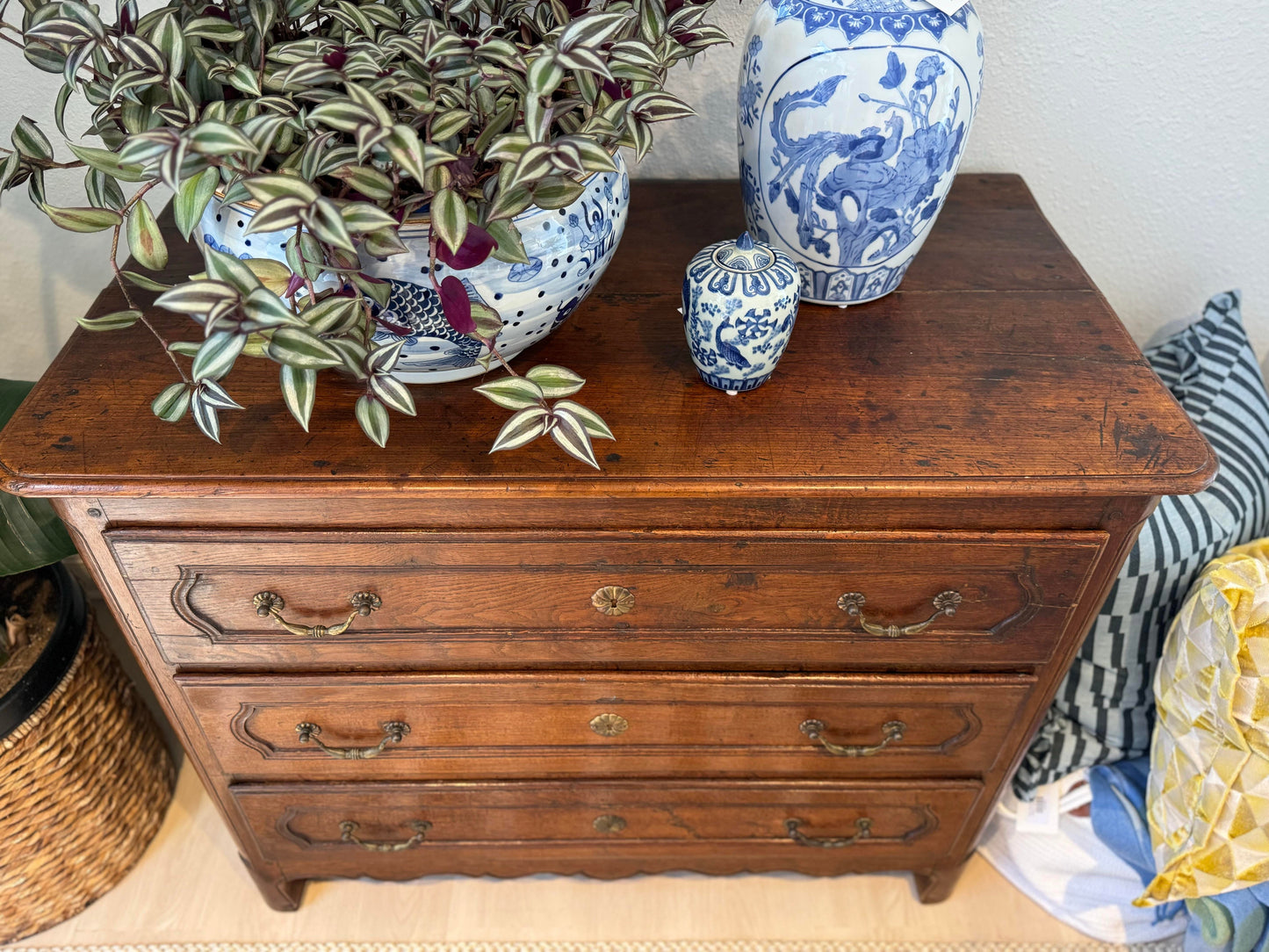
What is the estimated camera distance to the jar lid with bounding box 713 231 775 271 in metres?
0.69

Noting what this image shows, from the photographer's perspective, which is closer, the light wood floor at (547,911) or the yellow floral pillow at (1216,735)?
the yellow floral pillow at (1216,735)

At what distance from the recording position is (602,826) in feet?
3.40

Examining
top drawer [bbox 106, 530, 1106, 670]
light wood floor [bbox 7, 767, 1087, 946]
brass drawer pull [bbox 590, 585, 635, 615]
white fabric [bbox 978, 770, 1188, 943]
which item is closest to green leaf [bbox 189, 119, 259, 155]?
top drawer [bbox 106, 530, 1106, 670]

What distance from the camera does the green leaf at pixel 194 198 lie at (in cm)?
54

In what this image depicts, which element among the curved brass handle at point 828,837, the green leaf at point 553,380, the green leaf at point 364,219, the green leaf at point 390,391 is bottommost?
the curved brass handle at point 828,837

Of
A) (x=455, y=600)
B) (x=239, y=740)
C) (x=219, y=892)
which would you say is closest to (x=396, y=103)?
(x=455, y=600)

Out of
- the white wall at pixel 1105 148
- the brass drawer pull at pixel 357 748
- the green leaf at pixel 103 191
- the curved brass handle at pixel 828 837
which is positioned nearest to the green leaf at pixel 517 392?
the green leaf at pixel 103 191

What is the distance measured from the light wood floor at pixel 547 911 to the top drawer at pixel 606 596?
517 millimetres

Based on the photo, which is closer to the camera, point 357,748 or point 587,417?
point 587,417

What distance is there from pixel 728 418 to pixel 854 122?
26 cm

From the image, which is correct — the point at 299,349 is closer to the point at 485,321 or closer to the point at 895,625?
the point at 485,321

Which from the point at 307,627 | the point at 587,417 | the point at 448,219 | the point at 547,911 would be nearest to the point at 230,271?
the point at 448,219

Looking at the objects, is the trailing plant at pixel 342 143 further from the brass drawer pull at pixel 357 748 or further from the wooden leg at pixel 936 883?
the wooden leg at pixel 936 883

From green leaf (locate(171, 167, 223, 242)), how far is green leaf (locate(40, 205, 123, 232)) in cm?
9
